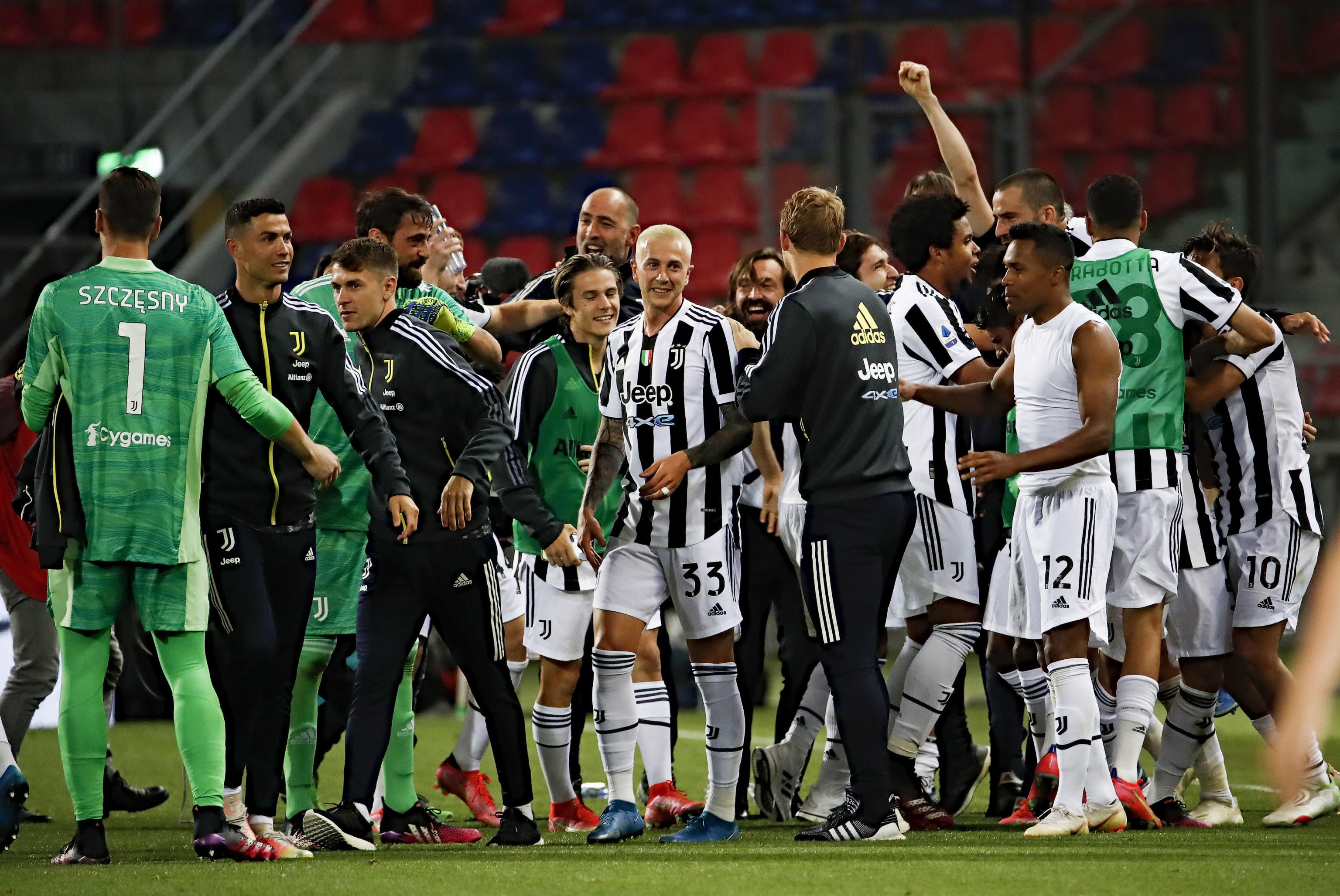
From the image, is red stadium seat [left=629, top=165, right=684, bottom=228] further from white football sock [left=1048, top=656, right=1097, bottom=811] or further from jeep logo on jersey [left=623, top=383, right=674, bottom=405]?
white football sock [left=1048, top=656, right=1097, bottom=811]

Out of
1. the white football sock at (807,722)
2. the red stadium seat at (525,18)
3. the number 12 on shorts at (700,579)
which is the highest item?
the red stadium seat at (525,18)

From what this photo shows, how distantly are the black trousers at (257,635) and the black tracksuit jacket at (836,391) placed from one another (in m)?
1.56

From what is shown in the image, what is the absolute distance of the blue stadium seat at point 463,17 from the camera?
676 inches

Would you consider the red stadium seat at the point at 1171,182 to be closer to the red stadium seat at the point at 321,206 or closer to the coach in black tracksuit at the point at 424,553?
the red stadium seat at the point at 321,206

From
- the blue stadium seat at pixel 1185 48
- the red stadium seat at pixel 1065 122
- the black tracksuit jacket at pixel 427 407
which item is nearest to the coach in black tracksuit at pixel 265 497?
the black tracksuit jacket at pixel 427 407

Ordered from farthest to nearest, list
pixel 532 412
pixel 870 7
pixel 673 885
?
pixel 870 7, pixel 532 412, pixel 673 885

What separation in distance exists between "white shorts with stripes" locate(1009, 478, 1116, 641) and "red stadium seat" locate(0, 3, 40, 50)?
47.6ft

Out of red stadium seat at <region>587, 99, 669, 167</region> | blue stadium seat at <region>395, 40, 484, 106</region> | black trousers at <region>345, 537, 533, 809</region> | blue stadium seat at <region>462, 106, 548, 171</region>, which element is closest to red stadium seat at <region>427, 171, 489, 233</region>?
blue stadium seat at <region>462, 106, 548, 171</region>

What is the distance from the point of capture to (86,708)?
17.5 ft

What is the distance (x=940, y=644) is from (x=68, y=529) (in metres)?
3.04

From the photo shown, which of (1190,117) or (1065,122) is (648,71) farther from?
(1190,117)

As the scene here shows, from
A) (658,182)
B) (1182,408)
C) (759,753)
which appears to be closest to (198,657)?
(759,753)

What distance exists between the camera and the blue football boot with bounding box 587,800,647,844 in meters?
5.86

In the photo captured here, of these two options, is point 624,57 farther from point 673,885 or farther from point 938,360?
point 673,885
